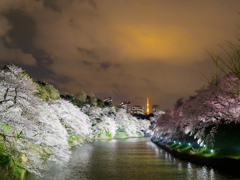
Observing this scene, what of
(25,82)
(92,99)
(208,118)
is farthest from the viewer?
(92,99)

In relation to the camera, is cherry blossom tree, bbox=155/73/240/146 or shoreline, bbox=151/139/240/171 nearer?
shoreline, bbox=151/139/240/171

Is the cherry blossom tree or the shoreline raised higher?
the cherry blossom tree

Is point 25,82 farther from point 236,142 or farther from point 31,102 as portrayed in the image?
point 236,142

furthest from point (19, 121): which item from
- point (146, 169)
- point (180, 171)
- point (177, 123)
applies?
point (177, 123)

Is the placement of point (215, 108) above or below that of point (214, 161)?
above

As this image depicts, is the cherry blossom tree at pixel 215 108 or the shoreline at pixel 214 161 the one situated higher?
the cherry blossom tree at pixel 215 108

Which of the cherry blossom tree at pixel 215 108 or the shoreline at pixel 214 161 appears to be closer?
the shoreline at pixel 214 161

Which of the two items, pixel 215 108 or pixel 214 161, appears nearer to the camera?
pixel 214 161

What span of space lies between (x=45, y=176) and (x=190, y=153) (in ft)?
57.5

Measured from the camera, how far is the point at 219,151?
22.8 metres

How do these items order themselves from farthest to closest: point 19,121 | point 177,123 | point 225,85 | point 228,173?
point 177,123
point 225,85
point 228,173
point 19,121

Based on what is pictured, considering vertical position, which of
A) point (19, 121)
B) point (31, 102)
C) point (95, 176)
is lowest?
point (95, 176)

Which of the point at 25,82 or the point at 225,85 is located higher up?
the point at 225,85

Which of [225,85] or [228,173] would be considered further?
[225,85]
